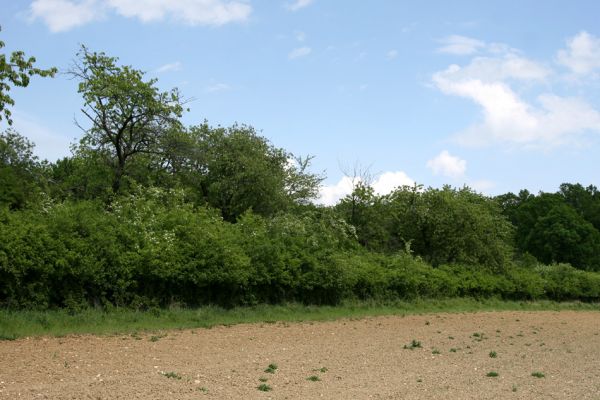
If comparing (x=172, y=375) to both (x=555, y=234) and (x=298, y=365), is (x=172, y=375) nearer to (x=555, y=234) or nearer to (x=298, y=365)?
(x=298, y=365)

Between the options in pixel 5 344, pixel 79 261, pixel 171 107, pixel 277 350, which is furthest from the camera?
pixel 171 107

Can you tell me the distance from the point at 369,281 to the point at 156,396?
19.3 metres

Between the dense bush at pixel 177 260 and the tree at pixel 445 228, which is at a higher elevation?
the tree at pixel 445 228

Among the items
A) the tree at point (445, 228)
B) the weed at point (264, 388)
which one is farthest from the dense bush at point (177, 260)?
the weed at point (264, 388)

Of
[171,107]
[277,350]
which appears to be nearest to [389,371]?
[277,350]

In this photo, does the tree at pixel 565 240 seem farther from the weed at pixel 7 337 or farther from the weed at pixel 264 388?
the weed at pixel 264 388

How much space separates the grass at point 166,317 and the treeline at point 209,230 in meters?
0.62

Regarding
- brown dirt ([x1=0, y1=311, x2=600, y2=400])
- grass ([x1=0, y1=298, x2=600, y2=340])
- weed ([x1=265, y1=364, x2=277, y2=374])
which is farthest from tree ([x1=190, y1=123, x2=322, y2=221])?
weed ([x1=265, y1=364, x2=277, y2=374])

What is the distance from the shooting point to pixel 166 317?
18938 millimetres

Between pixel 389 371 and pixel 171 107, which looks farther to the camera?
pixel 171 107

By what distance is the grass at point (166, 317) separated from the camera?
15.6 m

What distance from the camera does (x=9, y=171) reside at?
3681 centimetres

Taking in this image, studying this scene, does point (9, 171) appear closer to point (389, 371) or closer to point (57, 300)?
point (57, 300)

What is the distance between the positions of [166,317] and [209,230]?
13.6 feet
